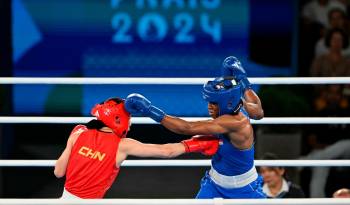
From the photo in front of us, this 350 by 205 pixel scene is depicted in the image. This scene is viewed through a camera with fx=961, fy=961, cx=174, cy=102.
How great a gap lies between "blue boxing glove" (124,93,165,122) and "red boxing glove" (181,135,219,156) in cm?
17

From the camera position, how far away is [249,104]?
4.60m

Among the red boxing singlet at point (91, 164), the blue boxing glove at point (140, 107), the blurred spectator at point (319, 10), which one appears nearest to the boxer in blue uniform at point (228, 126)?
the blue boxing glove at point (140, 107)

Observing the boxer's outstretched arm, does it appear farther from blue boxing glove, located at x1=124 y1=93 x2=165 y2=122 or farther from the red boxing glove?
blue boxing glove, located at x1=124 y1=93 x2=165 y2=122

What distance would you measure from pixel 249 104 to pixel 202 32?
2986mm

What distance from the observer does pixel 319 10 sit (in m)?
8.13

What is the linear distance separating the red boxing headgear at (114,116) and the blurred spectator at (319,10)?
4070 millimetres

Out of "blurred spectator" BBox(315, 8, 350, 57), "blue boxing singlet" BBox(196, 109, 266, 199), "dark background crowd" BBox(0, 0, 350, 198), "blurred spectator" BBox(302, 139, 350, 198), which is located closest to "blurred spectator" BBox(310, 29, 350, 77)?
"dark background crowd" BBox(0, 0, 350, 198)

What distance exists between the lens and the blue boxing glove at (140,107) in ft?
13.8

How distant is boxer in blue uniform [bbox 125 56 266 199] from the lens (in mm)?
4250

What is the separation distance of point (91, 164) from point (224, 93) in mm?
667

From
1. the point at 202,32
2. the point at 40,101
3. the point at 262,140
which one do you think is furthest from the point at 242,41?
the point at 40,101

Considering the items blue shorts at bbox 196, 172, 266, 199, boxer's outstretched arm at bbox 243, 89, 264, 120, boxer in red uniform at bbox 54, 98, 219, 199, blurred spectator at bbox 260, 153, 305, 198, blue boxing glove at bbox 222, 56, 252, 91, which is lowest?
blurred spectator at bbox 260, 153, 305, 198

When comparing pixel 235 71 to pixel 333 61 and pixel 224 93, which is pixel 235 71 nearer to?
pixel 224 93

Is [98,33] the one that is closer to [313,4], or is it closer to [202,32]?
[202,32]
